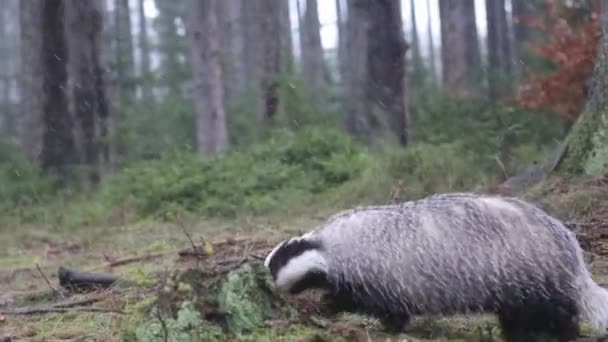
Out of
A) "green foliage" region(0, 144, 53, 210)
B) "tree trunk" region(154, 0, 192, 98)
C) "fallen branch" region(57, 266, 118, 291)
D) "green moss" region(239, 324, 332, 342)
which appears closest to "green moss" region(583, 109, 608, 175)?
"fallen branch" region(57, 266, 118, 291)

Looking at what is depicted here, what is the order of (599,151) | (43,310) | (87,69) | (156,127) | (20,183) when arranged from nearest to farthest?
(43,310) < (599,151) < (20,183) < (87,69) < (156,127)

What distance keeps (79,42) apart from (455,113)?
17.5 feet

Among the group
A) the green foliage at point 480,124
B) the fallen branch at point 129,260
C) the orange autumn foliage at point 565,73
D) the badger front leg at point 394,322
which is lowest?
the fallen branch at point 129,260

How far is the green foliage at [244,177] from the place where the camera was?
449 inches

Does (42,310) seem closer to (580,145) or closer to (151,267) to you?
(151,267)

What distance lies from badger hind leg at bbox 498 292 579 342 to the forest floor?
0.26 m

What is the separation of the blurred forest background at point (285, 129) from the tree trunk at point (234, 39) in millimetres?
6776

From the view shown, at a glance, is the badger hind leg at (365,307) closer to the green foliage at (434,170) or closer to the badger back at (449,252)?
the badger back at (449,252)

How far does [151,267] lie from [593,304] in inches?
149

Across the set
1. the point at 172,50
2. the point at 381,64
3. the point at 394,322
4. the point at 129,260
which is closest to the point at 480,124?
the point at 381,64

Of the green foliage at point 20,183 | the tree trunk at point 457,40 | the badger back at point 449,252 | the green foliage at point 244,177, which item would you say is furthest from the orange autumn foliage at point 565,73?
→ the tree trunk at point 457,40

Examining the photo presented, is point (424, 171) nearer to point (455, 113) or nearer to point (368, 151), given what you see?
point (368, 151)

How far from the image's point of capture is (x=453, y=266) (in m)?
4.49

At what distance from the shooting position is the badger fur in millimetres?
4387
